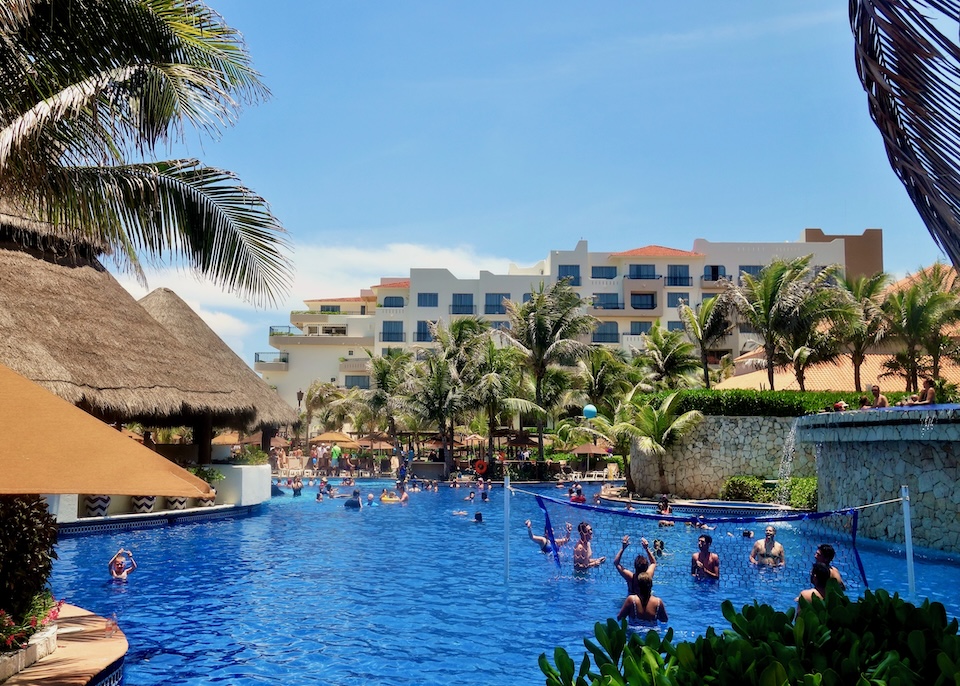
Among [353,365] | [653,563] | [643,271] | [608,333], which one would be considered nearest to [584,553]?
[653,563]

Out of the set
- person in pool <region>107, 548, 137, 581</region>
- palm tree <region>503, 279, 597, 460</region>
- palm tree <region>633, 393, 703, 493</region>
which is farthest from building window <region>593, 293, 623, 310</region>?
person in pool <region>107, 548, 137, 581</region>

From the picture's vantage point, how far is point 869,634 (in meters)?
3.06

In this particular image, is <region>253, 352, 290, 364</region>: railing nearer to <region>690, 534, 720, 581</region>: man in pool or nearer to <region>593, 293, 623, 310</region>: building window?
<region>593, 293, 623, 310</region>: building window

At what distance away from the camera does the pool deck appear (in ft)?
20.2

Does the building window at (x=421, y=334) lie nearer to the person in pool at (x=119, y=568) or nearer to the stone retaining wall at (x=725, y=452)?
the stone retaining wall at (x=725, y=452)

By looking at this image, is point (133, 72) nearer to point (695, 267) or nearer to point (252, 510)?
point (252, 510)

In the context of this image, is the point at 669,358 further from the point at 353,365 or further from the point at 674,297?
the point at 353,365

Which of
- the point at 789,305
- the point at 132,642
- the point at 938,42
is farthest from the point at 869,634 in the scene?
the point at 789,305

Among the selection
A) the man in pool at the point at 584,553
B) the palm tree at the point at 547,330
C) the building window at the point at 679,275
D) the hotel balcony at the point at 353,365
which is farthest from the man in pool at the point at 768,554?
the hotel balcony at the point at 353,365

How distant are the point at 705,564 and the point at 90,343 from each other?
1486 centimetres

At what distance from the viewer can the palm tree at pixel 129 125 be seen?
708cm

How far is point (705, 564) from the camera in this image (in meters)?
13.3

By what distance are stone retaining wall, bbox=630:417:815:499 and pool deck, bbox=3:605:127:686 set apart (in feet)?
68.2

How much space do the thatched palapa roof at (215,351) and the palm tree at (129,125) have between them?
52.5 feet
